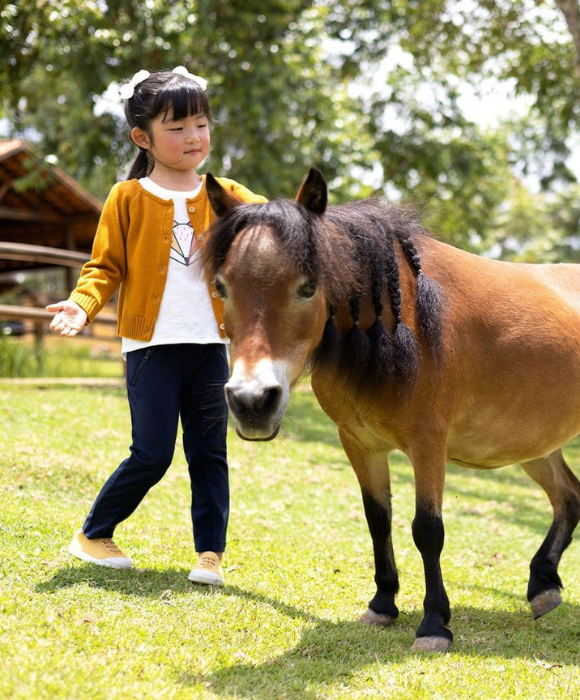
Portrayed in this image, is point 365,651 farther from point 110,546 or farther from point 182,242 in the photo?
point 182,242

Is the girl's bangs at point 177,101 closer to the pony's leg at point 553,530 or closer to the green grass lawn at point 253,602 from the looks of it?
the green grass lawn at point 253,602

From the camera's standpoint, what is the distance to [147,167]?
4059mm

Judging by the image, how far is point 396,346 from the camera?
348 centimetres

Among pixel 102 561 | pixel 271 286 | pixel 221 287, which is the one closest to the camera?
pixel 271 286

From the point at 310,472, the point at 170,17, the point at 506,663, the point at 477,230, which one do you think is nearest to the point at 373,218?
the point at 506,663

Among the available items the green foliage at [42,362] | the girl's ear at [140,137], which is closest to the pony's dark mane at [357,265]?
the girl's ear at [140,137]

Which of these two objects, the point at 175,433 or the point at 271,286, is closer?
the point at 271,286

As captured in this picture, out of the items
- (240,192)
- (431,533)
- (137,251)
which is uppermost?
(240,192)

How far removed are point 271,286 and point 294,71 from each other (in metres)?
10.8

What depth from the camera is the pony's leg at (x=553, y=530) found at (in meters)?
4.55

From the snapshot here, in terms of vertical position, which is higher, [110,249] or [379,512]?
[110,249]

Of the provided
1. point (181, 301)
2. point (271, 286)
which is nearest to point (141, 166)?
point (181, 301)

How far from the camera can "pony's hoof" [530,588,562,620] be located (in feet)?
14.7

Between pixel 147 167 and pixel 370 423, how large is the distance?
1778 mm
